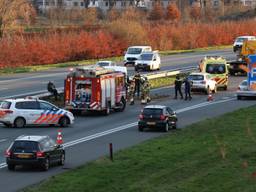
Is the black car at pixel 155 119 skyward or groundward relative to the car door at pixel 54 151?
groundward

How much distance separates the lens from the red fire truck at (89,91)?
48094 millimetres

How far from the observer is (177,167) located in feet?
100

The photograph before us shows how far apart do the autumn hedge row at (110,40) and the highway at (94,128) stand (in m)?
14.1

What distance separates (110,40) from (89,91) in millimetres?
53149

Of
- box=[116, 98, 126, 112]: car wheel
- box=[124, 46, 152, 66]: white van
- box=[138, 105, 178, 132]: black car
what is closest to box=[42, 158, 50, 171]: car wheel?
box=[138, 105, 178, 132]: black car

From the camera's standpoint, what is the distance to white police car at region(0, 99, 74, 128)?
42.6 metres

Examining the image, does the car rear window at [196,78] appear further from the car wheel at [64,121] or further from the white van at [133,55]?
the white van at [133,55]

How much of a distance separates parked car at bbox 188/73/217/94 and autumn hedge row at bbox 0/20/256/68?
26.3 meters

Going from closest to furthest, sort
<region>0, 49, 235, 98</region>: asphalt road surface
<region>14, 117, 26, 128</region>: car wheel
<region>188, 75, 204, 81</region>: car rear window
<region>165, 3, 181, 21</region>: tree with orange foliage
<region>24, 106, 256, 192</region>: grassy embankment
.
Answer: <region>24, 106, 256, 192</region>: grassy embankment, <region>14, 117, 26, 128</region>: car wheel, <region>0, 49, 235, 98</region>: asphalt road surface, <region>188, 75, 204, 81</region>: car rear window, <region>165, 3, 181, 21</region>: tree with orange foliage

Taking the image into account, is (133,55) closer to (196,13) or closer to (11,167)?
(11,167)

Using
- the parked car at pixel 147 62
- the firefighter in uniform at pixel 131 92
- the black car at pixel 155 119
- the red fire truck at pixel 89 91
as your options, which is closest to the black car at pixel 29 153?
the black car at pixel 155 119

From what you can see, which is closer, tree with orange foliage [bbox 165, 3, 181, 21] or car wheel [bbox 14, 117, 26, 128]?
car wheel [bbox 14, 117, 26, 128]

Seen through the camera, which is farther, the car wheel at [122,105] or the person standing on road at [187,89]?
the person standing on road at [187,89]

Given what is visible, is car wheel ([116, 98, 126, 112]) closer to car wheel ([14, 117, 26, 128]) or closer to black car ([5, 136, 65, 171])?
car wheel ([14, 117, 26, 128])
